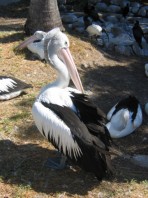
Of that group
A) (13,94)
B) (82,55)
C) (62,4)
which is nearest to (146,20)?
(62,4)

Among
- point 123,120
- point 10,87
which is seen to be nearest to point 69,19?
point 10,87

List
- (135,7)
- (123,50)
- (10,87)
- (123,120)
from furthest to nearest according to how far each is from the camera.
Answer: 1. (135,7)
2. (123,50)
3. (10,87)
4. (123,120)

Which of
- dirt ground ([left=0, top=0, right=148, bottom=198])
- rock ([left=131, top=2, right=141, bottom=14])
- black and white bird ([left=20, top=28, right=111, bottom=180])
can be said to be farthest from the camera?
rock ([left=131, top=2, right=141, bottom=14])

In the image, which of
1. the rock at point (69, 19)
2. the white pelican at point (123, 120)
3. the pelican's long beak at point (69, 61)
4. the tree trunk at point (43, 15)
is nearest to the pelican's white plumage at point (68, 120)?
the pelican's long beak at point (69, 61)

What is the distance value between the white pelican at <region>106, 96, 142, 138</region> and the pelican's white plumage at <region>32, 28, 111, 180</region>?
1095 mm

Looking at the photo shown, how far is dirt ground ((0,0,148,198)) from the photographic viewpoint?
13.0 feet

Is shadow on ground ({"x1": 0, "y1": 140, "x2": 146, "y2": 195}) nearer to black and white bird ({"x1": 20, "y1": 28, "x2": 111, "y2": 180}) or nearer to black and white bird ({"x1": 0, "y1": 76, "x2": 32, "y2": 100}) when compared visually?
black and white bird ({"x1": 20, "y1": 28, "x2": 111, "y2": 180})

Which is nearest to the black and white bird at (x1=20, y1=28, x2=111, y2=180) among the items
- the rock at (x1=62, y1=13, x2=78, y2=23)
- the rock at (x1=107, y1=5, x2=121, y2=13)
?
the rock at (x1=62, y1=13, x2=78, y2=23)

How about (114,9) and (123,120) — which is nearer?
(123,120)

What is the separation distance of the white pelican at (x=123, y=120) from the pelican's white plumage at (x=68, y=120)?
1.09 m

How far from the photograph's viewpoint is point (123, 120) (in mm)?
5250

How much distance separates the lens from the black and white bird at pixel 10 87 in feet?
18.7

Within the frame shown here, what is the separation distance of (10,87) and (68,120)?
2.07m

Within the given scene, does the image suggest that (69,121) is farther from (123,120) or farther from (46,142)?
(123,120)
